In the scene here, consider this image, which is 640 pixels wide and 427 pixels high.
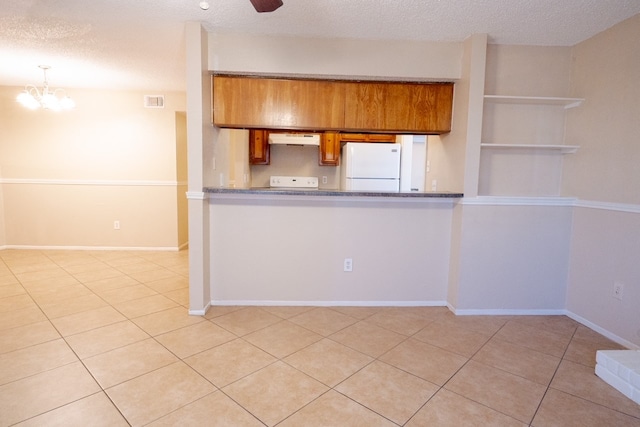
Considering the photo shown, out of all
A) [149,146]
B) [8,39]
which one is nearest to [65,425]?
[8,39]

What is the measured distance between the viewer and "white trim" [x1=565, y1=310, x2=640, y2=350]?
7.23 ft

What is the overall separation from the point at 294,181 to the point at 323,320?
298 centimetres

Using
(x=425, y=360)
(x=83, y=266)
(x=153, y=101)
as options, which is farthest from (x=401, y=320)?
(x=153, y=101)

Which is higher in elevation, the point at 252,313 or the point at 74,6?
the point at 74,6

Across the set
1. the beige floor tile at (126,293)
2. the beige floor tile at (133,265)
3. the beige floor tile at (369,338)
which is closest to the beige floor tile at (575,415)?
the beige floor tile at (369,338)

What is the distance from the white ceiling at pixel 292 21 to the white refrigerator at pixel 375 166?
1.85 m

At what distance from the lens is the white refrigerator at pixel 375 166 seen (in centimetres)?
441

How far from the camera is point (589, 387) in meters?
1.79

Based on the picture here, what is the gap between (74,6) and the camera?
2223 millimetres

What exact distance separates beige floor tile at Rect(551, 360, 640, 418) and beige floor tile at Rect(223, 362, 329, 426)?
1.33 metres

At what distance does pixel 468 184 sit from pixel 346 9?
1586 mm

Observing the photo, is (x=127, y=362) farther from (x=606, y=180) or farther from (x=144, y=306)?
(x=606, y=180)

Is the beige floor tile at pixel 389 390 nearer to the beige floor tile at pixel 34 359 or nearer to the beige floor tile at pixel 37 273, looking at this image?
the beige floor tile at pixel 34 359

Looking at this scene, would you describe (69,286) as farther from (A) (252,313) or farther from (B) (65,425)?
(B) (65,425)
